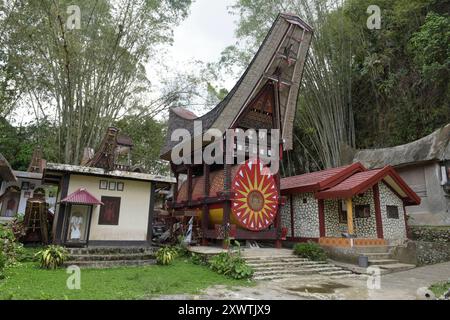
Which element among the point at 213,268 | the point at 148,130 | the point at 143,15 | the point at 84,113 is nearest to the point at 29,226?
the point at 84,113

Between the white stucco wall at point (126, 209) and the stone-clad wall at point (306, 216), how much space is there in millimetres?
6323

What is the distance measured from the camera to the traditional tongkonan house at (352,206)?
11.5 meters

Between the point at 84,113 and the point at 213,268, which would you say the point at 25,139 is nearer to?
the point at 84,113

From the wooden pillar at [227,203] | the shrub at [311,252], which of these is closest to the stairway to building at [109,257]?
the wooden pillar at [227,203]

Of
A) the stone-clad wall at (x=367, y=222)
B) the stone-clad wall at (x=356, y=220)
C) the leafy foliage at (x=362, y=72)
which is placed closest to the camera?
the stone-clad wall at (x=367, y=222)

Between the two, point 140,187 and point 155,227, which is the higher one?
point 140,187

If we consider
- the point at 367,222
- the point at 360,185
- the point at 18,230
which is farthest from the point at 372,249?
the point at 18,230

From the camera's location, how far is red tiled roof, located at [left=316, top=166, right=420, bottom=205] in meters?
11.0

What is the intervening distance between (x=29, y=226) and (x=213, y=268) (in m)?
6.81

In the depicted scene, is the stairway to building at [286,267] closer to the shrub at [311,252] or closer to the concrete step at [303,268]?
the concrete step at [303,268]

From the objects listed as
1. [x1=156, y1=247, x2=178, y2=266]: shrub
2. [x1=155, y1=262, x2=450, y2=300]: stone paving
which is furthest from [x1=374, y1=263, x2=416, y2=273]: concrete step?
[x1=156, y1=247, x2=178, y2=266]: shrub

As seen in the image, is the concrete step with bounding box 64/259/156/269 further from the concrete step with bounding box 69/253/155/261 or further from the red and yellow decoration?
the red and yellow decoration

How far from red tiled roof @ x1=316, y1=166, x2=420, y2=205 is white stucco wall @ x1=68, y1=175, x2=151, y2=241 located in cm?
657

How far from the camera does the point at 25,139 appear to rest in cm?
2550
